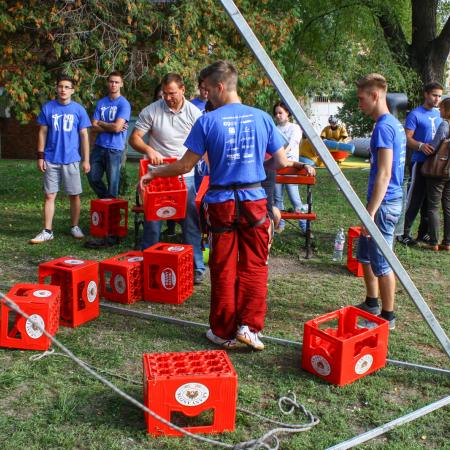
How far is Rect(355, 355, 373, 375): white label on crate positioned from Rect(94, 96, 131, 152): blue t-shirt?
5.50 m

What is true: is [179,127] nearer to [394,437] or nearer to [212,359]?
[212,359]

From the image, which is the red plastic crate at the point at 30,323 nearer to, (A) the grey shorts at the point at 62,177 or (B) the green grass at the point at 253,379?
(B) the green grass at the point at 253,379

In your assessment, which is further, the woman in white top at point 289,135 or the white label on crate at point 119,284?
the woman in white top at point 289,135

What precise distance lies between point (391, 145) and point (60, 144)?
4.81 m

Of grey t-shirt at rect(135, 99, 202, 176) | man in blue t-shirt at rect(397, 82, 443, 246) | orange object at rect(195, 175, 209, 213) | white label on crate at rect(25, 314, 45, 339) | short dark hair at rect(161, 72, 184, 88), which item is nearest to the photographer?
white label on crate at rect(25, 314, 45, 339)

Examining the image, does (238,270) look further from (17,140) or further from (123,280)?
(17,140)

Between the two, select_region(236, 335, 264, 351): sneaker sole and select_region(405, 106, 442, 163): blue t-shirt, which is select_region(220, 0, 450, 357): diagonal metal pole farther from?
select_region(405, 106, 442, 163): blue t-shirt

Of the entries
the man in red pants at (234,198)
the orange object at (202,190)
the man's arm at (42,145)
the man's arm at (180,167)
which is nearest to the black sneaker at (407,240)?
the orange object at (202,190)

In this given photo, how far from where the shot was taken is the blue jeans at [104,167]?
349 inches

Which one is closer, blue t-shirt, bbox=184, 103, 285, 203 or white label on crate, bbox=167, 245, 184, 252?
blue t-shirt, bbox=184, 103, 285, 203

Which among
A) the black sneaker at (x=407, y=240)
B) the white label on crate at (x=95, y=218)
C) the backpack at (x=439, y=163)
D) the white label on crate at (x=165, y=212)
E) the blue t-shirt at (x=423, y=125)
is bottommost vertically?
the black sneaker at (x=407, y=240)

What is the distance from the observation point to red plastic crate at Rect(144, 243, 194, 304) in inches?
232

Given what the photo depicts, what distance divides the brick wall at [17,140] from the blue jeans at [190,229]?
60.2ft

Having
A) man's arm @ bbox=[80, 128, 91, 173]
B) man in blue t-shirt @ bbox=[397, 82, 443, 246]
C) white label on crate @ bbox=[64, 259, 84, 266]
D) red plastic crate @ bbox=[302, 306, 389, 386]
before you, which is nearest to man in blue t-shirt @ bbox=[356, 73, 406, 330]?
red plastic crate @ bbox=[302, 306, 389, 386]
